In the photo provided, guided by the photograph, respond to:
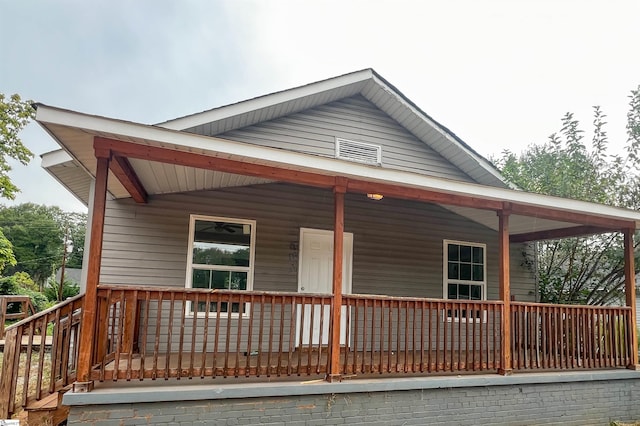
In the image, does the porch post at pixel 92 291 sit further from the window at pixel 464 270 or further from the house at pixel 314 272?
the window at pixel 464 270

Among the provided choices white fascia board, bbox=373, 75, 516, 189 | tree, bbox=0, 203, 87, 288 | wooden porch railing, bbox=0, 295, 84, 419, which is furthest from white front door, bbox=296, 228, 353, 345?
tree, bbox=0, 203, 87, 288

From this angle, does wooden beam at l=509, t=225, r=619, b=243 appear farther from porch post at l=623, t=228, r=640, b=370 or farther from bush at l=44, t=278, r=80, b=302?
bush at l=44, t=278, r=80, b=302

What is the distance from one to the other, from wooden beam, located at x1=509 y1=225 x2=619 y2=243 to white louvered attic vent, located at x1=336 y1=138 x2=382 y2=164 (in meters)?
3.28

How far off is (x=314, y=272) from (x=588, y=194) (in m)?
7.13

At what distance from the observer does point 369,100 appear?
7.84 m

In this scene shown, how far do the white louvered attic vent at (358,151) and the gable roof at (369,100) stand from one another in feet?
2.49

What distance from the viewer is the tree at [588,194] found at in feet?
31.6

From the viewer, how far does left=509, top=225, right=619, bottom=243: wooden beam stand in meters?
7.22

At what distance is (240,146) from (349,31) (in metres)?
22.4

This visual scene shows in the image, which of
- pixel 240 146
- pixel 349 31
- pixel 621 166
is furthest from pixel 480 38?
pixel 240 146

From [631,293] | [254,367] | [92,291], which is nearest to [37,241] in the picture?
[92,291]

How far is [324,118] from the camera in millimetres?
7516

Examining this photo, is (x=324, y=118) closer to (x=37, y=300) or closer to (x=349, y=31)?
(x=37, y=300)

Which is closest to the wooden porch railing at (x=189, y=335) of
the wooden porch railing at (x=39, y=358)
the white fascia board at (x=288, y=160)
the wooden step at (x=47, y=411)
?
the wooden porch railing at (x=39, y=358)
